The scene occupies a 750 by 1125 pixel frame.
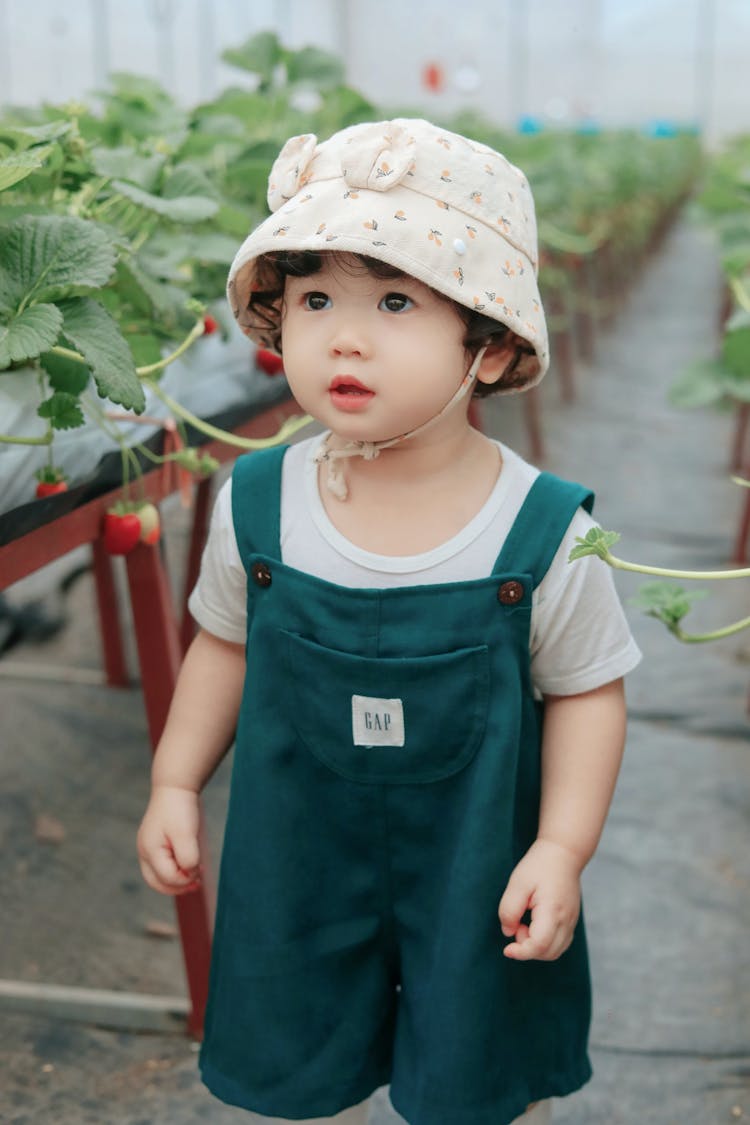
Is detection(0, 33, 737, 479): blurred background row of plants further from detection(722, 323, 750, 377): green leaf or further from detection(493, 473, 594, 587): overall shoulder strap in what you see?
detection(493, 473, 594, 587): overall shoulder strap

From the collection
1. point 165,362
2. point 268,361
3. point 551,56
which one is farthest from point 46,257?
point 551,56

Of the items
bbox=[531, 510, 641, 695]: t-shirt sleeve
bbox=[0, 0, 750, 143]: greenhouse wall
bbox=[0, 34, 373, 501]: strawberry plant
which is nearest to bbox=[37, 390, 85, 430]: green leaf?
bbox=[0, 34, 373, 501]: strawberry plant

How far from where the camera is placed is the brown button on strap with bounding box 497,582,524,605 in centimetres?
109

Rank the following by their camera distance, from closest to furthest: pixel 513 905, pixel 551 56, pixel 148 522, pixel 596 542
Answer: pixel 596 542 → pixel 513 905 → pixel 148 522 → pixel 551 56

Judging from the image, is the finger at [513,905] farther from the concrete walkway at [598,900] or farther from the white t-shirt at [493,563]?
the concrete walkway at [598,900]

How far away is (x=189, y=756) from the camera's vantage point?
1.24 metres

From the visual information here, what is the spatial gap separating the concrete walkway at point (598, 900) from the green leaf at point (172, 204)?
0.95 meters

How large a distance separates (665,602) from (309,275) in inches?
17.1

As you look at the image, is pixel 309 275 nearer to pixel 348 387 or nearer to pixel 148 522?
pixel 348 387

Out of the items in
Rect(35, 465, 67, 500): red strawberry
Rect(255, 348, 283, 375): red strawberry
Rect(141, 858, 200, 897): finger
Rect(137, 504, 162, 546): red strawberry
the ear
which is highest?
the ear

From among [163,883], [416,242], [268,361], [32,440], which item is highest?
[416,242]

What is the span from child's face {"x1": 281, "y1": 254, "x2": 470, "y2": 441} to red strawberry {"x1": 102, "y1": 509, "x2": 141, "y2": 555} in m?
0.39

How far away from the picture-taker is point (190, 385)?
1.71 metres

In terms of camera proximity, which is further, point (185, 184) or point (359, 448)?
point (185, 184)
